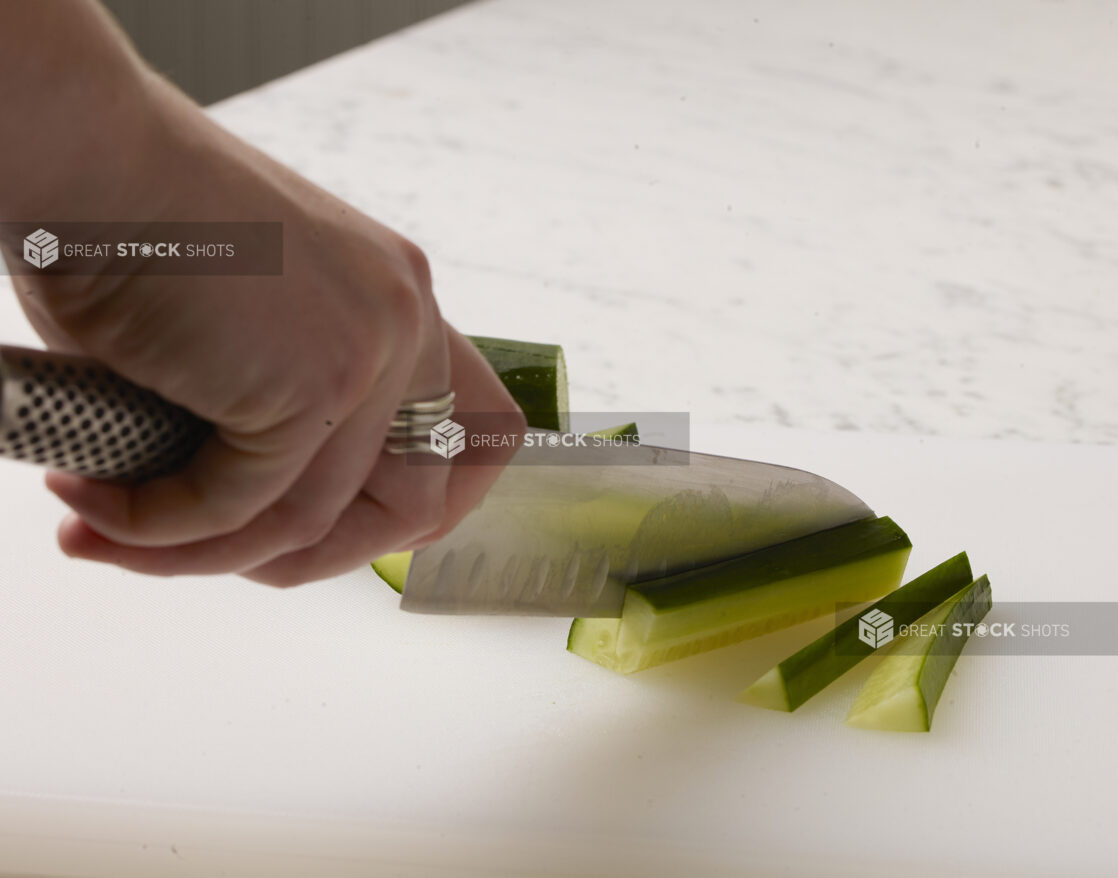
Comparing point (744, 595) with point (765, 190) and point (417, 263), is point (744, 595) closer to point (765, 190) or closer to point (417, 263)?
point (417, 263)

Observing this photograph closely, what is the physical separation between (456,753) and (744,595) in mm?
451

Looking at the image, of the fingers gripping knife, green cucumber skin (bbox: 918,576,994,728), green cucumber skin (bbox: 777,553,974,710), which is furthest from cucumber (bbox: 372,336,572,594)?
the fingers gripping knife

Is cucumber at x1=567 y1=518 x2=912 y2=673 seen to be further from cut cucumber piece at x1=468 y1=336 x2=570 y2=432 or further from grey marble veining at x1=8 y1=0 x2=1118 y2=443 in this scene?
grey marble veining at x1=8 y1=0 x2=1118 y2=443

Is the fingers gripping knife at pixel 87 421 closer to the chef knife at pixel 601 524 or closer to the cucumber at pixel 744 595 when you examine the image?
the chef knife at pixel 601 524

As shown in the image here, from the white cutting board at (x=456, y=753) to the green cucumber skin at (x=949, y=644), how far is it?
0.04 m

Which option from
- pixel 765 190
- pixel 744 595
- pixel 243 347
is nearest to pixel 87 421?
pixel 243 347

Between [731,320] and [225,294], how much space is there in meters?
2.25

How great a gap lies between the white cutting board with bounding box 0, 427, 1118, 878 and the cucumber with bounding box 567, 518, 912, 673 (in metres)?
0.03

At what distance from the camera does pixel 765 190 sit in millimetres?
3551

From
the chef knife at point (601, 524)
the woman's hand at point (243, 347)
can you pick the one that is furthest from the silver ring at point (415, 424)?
the chef knife at point (601, 524)

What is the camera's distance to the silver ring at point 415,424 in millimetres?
1049

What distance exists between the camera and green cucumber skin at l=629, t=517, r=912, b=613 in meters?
1.51

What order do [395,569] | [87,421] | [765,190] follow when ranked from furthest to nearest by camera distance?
[765,190] < [395,569] < [87,421]

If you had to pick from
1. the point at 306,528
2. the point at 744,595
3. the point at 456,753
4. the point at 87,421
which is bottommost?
the point at 456,753
